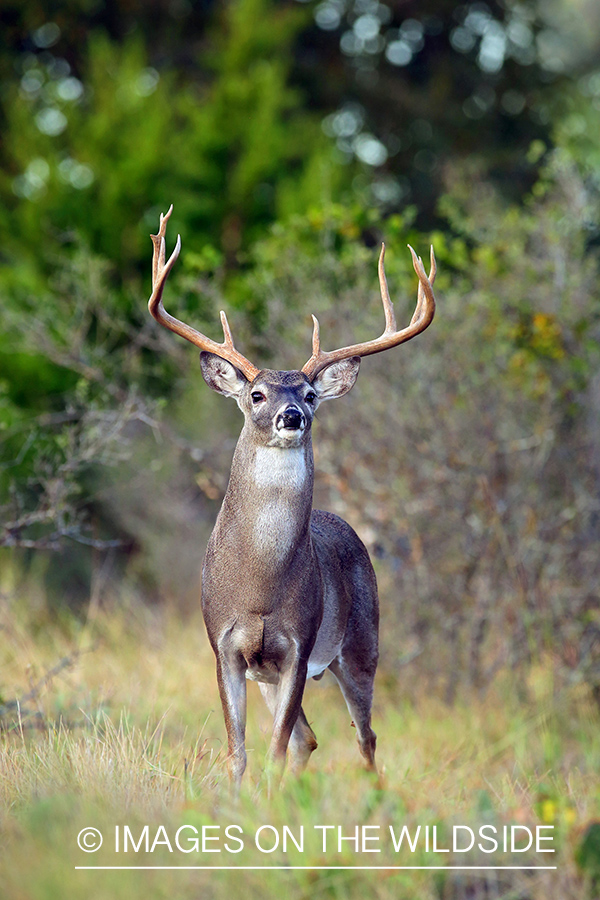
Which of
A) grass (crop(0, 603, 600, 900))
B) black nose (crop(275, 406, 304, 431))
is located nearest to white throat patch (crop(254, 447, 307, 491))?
black nose (crop(275, 406, 304, 431))

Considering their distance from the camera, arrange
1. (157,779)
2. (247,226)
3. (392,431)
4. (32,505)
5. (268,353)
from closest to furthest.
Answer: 1. (157,779)
2. (392,431)
3. (268,353)
4. (32,505)
5. (247,226)

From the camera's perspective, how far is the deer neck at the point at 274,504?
14.7 ft

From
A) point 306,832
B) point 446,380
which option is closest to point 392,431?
point 446,380

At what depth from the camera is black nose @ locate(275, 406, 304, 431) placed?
434 centimetres

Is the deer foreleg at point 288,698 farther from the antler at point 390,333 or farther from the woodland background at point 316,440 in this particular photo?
the antler at point 390,333

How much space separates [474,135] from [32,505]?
1138 cm

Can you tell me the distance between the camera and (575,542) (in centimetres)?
819

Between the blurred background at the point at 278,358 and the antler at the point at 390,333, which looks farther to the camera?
the blurred background at the point at 278,358

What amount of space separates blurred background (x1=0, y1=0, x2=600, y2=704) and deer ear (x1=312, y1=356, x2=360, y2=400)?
1.43 meters

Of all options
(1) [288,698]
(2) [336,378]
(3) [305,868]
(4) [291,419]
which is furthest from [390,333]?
(3) [305,868]

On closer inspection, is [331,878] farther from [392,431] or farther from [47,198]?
[47,198]

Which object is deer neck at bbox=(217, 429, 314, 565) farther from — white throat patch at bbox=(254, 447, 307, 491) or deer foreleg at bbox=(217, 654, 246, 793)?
deer foreleg at bbox=(217, 654, 246, 793)

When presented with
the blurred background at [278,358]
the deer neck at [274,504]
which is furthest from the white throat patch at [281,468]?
the blurred background at [278,358]

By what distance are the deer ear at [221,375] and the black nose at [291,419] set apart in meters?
0.49
